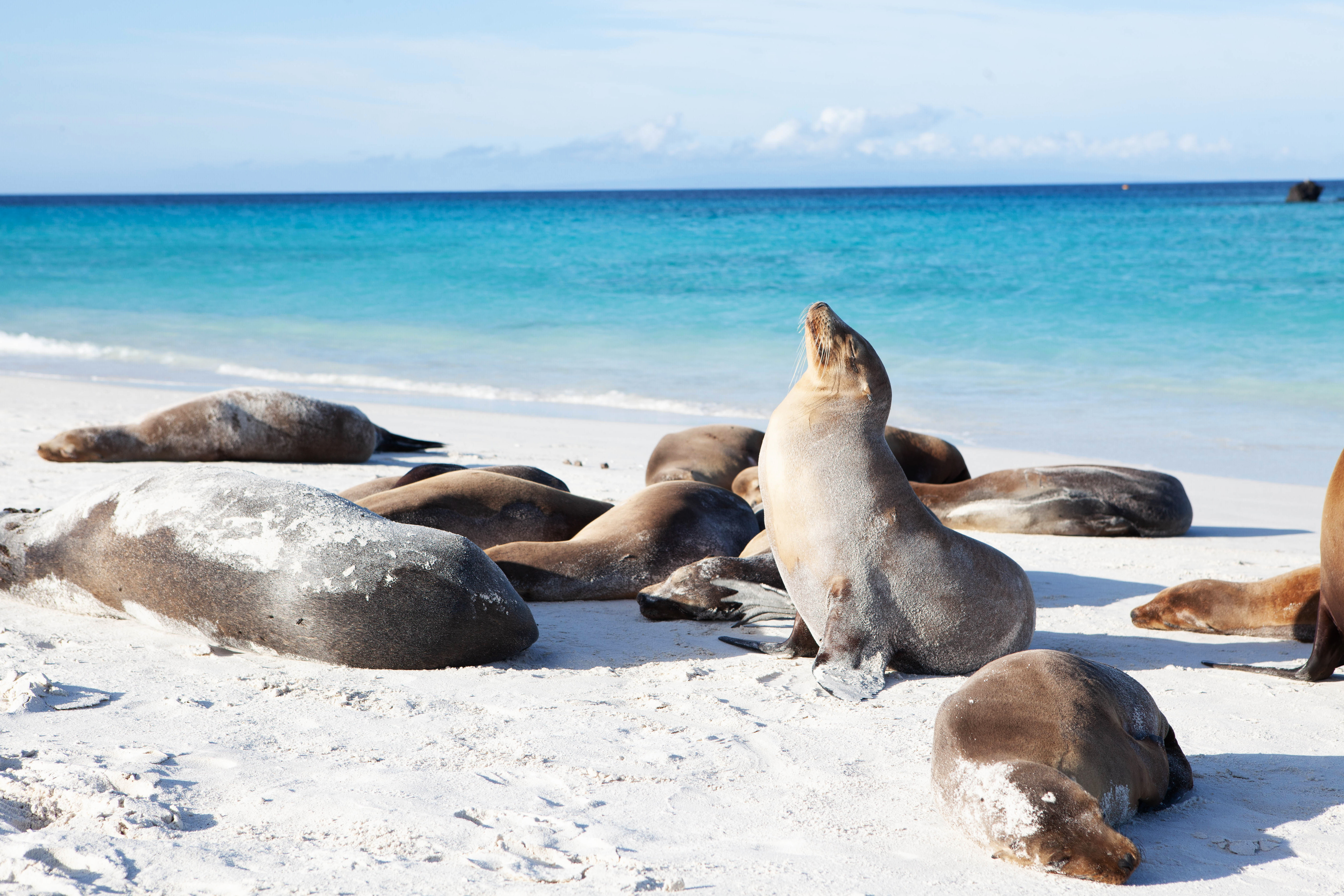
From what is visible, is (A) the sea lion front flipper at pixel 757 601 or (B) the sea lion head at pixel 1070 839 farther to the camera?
(A) the sea lion front flipper at pixel 757 601

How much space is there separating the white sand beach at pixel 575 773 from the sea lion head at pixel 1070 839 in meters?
0.04

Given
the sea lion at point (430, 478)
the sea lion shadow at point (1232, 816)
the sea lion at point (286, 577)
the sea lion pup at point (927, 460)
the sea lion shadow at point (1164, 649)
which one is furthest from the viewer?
the sea lion pup at point (927, 460)

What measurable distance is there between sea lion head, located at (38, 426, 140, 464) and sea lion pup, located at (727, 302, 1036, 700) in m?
5.05

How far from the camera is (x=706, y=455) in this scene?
23.9ft

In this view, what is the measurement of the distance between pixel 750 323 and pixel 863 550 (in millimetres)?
15057

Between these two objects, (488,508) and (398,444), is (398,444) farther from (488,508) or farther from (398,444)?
(488,508)

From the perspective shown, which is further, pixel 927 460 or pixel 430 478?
pixel 927 460

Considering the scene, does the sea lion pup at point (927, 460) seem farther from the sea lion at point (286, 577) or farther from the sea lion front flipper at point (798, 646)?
the sea lion at point (286, 577)

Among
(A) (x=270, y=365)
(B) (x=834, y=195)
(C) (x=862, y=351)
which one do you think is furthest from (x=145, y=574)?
(B) (x=834, y=195)

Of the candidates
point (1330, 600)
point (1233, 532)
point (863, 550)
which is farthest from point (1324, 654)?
point (1233, 532)

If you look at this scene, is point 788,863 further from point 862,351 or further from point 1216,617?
point 1216,617

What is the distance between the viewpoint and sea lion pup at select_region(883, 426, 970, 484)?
755 centimetres

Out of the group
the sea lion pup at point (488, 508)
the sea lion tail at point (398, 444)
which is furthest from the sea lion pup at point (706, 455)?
the sea lion tail at point (398, 444)

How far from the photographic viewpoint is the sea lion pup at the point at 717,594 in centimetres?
455
